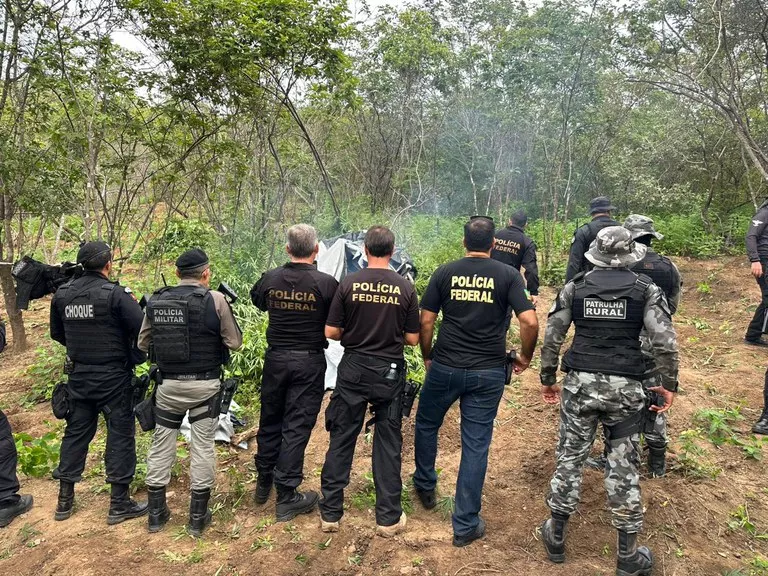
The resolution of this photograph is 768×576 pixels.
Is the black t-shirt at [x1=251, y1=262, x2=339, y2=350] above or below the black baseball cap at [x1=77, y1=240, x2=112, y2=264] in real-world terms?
below

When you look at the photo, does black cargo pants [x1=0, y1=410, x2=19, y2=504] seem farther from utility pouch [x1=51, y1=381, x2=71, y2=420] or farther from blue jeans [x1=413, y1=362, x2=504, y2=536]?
blue jeans [x1=413, y1=362, x2=504, y2=536]

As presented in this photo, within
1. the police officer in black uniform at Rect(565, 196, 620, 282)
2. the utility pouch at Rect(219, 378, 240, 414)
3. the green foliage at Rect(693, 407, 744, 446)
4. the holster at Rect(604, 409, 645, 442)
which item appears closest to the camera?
the holster at Rect(604, 409, 645, 442)

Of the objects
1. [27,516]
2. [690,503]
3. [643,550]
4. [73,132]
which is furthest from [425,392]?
[73,132]

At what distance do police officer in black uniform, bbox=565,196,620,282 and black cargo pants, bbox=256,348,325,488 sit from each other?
9.85ft

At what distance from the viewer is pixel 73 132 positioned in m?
5.76

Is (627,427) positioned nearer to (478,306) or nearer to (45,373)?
(478,306)

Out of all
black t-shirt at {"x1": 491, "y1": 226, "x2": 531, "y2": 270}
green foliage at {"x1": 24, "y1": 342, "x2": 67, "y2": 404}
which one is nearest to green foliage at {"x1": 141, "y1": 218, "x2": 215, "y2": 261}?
green foliage at {"x1": 24, "y1": 342, "x2": 67, "y2": 404}

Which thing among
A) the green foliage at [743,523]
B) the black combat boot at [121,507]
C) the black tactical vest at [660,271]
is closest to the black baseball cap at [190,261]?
the black combat boot at [121,507]

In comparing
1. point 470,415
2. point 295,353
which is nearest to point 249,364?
point 295,353

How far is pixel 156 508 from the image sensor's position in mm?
3150

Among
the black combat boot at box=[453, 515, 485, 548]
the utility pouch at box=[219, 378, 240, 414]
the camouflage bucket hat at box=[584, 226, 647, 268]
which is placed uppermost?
the camouflage bucket hat at box=[584, 226, 647, 268]

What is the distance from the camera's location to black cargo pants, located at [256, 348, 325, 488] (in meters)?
3.27

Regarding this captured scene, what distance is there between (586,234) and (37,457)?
210 inches

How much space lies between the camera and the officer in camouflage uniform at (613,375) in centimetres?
267
